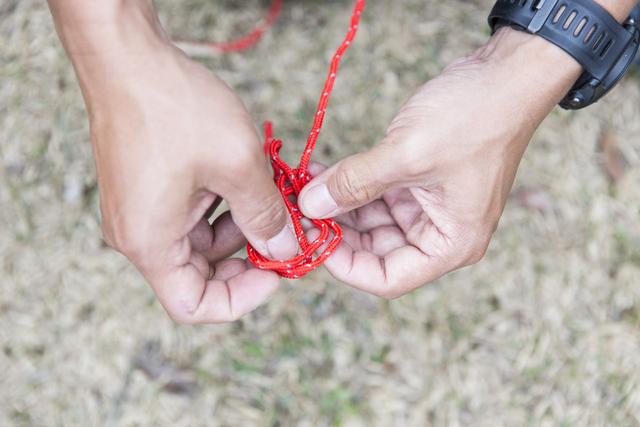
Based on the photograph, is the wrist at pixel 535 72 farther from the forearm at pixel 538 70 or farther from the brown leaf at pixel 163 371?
the brown leaf at pixel 163 371

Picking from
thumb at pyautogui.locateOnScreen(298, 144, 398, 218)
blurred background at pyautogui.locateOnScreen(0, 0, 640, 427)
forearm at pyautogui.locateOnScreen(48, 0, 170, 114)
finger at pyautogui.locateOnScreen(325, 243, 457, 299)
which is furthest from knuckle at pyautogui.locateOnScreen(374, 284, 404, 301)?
forearm at pyautogui.locateOnScreen(48, 0, 170, 114)

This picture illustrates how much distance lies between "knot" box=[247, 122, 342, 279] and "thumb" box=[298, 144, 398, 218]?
0.06m

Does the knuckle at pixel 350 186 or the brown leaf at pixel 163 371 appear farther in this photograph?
the brown leaf at pixel 163 371

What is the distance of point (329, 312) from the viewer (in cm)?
223

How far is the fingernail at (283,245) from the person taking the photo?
4.88 feet

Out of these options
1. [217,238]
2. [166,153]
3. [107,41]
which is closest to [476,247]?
[217,238]

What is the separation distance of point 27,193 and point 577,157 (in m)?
2.01

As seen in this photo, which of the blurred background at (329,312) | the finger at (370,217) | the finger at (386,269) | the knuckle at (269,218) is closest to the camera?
the knuckle at (269,218)

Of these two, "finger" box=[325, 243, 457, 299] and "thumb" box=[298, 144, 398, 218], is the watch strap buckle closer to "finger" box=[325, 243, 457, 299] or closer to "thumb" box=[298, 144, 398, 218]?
"thumb" box=[298, 144, 398, 218]

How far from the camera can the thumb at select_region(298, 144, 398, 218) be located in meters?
1.41

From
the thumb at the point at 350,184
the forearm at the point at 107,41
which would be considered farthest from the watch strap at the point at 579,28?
the forearm at the point at 107,41

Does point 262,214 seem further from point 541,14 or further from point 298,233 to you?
point 541,14

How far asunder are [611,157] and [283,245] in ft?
5.00

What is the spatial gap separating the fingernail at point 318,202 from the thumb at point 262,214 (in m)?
0.06
